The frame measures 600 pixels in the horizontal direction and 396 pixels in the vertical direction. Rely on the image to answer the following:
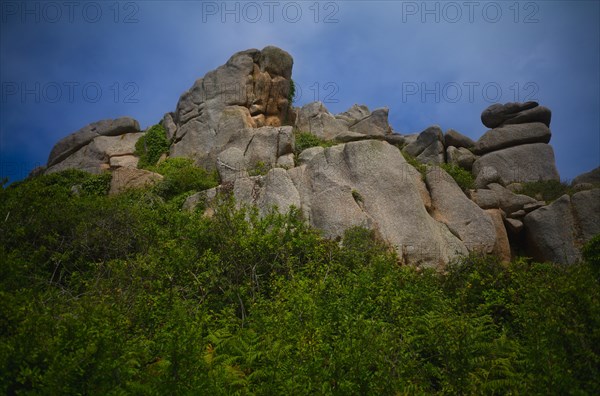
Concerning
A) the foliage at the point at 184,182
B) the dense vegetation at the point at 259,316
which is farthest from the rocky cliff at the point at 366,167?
the dense vegetation at the point at 259,316

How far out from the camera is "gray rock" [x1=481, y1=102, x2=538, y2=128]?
114ft

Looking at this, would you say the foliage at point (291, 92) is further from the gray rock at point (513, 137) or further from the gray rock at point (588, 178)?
the gray rock at point (588, 178)

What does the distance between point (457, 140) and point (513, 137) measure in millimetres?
3971

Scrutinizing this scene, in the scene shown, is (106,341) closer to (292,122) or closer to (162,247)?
(162,247)

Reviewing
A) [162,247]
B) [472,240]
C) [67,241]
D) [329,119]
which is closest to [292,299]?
[162,247]

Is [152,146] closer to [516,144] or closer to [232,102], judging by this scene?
[232,102]

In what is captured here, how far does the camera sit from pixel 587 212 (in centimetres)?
2295

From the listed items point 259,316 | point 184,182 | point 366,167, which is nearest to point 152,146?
point 184,182

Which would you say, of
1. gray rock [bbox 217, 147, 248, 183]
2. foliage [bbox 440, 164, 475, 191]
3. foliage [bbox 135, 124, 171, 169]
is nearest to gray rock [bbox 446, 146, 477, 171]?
foliage [bbox 440, 164, 475, 191]

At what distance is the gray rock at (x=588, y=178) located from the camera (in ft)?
94.9

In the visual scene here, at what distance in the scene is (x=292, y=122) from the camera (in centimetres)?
3847

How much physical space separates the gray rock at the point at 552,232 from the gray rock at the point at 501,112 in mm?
13034

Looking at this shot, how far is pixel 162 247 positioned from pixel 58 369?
9060mm

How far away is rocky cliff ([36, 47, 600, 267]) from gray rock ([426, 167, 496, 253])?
6 centimetres
